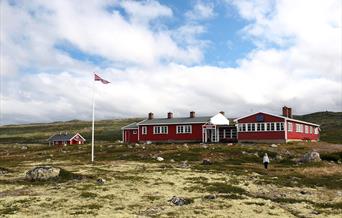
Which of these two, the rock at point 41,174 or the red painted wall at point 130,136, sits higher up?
the red painted wall at point 130,136

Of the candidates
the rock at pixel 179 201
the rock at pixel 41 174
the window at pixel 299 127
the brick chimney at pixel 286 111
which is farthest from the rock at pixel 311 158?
the window at pixel 299 127

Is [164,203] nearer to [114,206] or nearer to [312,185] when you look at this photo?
[114,206]

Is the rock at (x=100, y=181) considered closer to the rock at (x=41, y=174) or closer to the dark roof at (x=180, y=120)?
the rock at (x=41, y=174)

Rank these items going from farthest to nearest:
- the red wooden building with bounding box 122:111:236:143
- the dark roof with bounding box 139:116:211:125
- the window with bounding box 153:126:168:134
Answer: the window with bounding box 153:126:168:134 < the dark roof with bounding box 139:116:211:125 < the red wooden building with bounding box 122:111:236:143

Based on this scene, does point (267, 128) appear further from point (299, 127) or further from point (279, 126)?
point (299, 127)

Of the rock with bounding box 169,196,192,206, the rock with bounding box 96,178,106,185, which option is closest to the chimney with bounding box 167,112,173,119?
the rock with bounding box 96,178,106,185

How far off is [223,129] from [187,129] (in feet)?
26.8

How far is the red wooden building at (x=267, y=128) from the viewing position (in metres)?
86.4

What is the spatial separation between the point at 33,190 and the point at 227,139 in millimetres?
65453

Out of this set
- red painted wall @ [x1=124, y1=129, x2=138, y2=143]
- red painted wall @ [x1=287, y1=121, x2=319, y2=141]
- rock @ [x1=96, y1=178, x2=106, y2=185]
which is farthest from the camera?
red painted wall @ [x1=124, y1=129, x2=138, y2=143]

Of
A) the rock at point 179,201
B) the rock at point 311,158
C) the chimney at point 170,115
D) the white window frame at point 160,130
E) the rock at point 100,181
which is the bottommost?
the rock at point 179,201

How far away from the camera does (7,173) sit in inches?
1875

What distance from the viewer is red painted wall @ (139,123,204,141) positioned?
9894 cm

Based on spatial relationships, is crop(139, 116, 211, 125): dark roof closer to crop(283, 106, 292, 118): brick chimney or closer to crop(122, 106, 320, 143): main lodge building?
crop(122, 106, 320, 143): main lodge building
